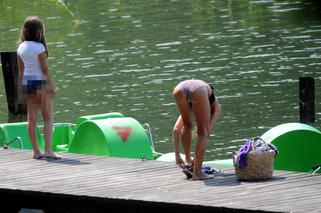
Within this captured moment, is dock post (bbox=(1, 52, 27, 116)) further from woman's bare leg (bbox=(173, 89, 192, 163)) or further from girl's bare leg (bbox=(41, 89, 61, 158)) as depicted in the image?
woman's bare leg (bbox=(173, 89, 192, 163))

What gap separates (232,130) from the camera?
19766 millimetres

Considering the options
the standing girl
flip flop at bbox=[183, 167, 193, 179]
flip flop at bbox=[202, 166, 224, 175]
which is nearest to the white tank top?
the standing girl

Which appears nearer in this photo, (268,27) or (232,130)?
(232,130)

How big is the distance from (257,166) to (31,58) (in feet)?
11.1

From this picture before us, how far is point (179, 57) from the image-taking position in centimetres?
2848

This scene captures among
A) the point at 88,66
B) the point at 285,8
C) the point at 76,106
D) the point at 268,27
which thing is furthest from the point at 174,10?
the point at 76,106

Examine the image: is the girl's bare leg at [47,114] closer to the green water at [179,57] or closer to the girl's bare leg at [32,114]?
the girl's bare leg at [32,114]

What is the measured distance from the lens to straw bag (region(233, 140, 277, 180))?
35.8ft

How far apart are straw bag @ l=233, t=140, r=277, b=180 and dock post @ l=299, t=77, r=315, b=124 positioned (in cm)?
716

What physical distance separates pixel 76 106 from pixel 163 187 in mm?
12151

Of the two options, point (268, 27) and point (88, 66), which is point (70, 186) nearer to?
point (88, 66)

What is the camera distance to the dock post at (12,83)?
75.0 feet

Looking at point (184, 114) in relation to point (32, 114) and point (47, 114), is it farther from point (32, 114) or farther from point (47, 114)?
point (32, 114)

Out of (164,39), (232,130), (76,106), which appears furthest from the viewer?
(164,39)
